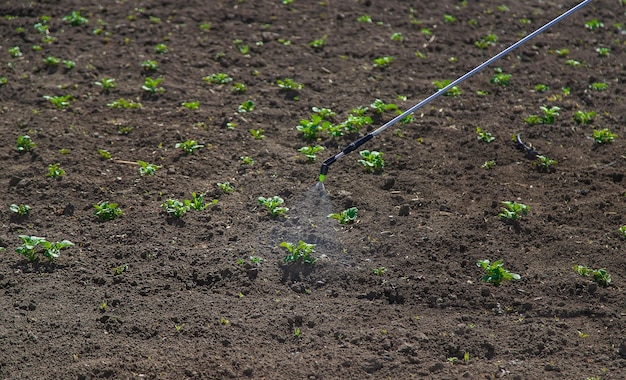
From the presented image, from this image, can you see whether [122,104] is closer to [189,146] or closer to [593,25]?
[189,146]

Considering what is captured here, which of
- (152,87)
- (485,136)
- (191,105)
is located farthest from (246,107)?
(485,136)

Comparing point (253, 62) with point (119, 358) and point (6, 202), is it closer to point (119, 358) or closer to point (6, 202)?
point (6, 202)

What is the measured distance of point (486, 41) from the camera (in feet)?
25.0

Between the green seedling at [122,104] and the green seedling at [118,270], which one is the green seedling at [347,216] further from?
the green seedling at [122,104]

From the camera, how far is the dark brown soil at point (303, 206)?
4102 millimetres

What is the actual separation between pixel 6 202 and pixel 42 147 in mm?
738

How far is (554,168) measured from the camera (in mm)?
5703

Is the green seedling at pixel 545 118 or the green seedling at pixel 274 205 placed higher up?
the green seedling at pixel 274 205

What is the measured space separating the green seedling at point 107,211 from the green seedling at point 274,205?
969 millimetres

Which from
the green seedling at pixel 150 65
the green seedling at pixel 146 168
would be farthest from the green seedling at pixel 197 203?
the green seedling at pixel 150 65

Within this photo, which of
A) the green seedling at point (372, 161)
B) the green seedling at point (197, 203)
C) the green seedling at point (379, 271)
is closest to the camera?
the green seedling at point (379, 271)

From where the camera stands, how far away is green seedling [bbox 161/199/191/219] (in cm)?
510

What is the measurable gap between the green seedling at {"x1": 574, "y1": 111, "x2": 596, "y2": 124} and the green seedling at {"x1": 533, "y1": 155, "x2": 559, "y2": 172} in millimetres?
762

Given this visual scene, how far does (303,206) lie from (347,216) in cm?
34
